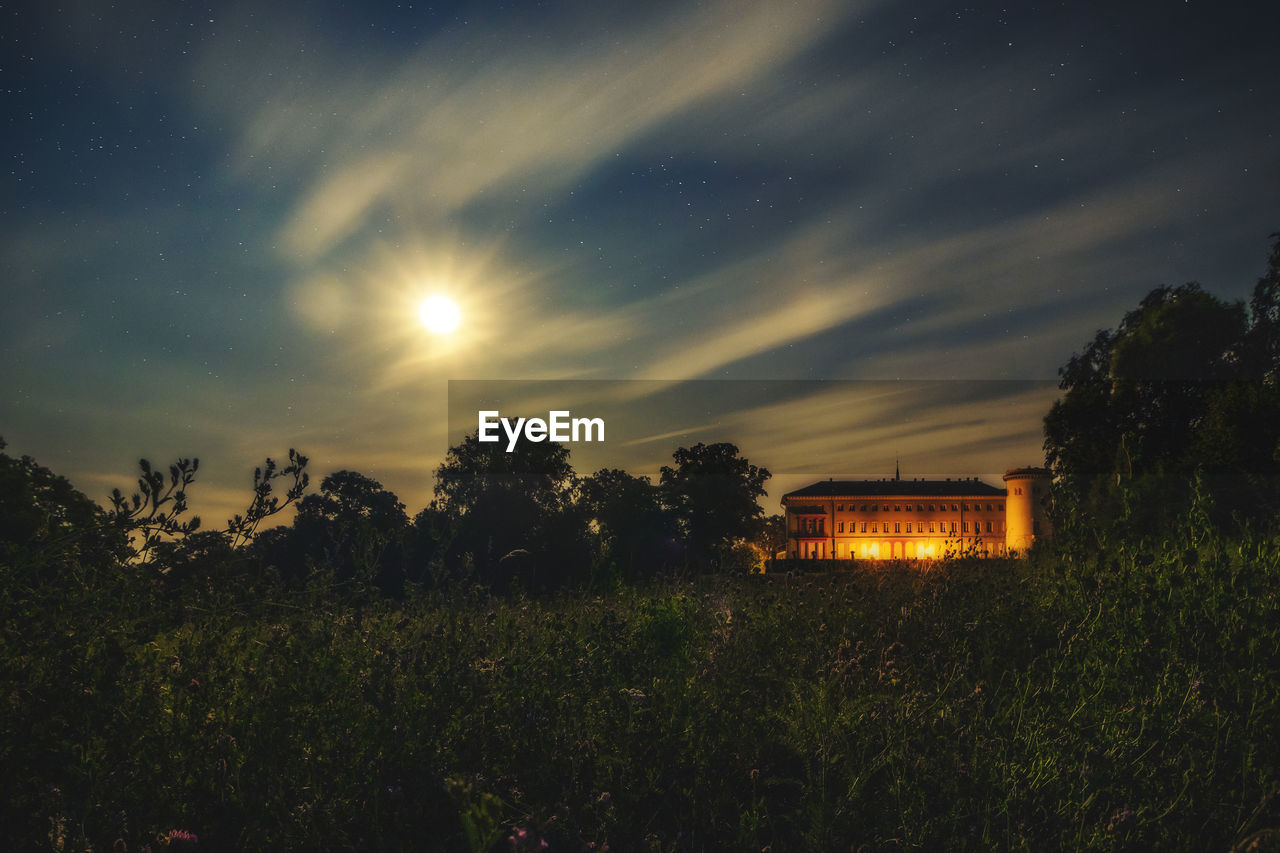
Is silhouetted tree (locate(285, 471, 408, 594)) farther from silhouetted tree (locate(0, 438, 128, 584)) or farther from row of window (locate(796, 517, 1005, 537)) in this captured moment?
row of window (locate(796, 517, 1005, 537))

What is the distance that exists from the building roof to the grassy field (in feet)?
300

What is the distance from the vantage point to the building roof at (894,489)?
93562 millimetres

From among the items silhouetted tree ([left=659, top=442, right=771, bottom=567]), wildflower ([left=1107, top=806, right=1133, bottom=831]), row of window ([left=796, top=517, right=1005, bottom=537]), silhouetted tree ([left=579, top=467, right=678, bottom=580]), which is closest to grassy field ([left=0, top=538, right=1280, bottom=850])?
wildflower ([left=1107, top=806, right=1133, bottom=831])

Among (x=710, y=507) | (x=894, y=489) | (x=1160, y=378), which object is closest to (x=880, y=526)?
(x=894, y=489)

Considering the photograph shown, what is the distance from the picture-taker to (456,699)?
3.66 m

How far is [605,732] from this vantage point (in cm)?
364

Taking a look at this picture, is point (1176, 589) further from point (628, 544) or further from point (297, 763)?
point (628, 544)

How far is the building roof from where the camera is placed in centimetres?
9356

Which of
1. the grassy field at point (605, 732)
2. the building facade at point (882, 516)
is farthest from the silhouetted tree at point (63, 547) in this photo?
the building facade at point (882, 516)

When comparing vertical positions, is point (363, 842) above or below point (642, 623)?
below

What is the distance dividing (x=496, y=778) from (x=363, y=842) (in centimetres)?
58

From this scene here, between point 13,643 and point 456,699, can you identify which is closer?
point 13,643

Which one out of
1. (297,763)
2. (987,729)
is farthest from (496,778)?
(987,729)

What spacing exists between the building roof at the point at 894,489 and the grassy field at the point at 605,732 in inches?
3597
